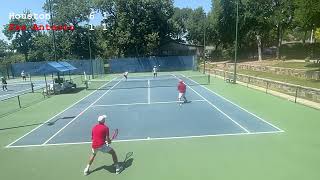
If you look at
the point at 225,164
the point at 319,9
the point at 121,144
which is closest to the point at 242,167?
the point at 225,164

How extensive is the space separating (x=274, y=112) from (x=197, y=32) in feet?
222

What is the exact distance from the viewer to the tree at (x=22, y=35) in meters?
81.4

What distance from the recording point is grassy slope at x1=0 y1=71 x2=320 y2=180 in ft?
32.1

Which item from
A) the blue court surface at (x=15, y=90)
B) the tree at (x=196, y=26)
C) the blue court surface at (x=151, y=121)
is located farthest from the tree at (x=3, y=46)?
the blue court surface at (x=151, y=121)

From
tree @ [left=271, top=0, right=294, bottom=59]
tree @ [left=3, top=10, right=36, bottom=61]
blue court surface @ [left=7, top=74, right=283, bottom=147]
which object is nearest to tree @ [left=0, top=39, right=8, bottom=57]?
tree @ [left=3, top=10, right=36, bottom=61]

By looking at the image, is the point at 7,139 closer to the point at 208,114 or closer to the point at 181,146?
the point at 181,146

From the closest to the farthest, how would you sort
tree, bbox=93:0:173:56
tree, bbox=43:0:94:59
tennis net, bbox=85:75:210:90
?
1. tennis net, bbox=85:75:210:90
2. tree, bbox=93:0:173:56
3. tree, bbox=43:0:94:59

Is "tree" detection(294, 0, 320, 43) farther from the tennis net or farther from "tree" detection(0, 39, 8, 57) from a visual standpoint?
"tree" detection(0, 39, 8, 57)

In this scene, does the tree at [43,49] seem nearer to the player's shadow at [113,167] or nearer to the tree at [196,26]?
the tree at [196,26]

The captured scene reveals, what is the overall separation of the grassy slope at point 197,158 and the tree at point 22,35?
71828mm

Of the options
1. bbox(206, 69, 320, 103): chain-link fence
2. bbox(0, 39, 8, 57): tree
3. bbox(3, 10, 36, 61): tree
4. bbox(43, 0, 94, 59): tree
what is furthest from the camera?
bbox(0, 39, 8, 57): tree

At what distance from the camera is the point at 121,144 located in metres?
13.3

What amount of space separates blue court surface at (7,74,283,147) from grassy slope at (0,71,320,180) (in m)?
0.87

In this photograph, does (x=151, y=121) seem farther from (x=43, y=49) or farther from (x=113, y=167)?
(x=43, y=49)
